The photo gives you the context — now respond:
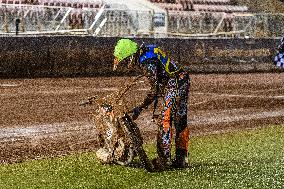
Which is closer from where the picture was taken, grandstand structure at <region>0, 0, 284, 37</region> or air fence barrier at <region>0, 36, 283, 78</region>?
air fence barrier at <region>0, 36, 283, 78</region>

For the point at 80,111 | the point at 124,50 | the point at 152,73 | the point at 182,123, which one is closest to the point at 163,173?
the point at 182,123

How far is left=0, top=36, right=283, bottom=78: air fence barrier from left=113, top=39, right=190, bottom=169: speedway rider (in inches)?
479

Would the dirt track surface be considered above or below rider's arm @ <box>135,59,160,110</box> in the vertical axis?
below

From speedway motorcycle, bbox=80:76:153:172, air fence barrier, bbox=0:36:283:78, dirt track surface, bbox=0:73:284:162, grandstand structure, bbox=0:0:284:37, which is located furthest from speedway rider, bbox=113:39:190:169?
grandstand structure, bbox=0:0:284:37

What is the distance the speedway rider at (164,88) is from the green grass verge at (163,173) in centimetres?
30

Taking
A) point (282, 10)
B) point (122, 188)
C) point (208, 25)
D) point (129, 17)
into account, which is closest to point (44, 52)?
point (129, 17)

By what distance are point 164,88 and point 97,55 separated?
14.1 metres

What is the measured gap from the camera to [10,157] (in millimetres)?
9914

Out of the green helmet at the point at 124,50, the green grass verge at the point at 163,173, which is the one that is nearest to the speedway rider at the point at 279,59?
the green grass verge at the point at 163,173

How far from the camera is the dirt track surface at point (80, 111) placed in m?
11.2

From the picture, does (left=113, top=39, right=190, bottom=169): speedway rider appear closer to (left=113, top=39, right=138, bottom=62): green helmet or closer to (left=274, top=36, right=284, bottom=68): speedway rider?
(left=113, top=39, right=138, bottom=62): green helmet

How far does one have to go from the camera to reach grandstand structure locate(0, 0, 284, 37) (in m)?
24.6

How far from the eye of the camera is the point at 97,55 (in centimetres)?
2272

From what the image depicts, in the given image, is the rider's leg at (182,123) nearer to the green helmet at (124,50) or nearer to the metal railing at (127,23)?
the green helmet at (124,50)
